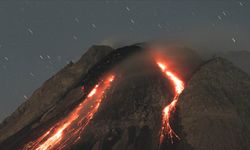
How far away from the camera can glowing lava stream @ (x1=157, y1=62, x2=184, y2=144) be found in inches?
2751

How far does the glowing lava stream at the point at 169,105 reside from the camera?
69875mm

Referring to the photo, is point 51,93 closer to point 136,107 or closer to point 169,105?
point 136,107

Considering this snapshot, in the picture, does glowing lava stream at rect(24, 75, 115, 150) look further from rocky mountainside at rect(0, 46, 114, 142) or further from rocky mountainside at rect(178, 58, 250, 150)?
rocky mountainside at rect(178, 58, 250, 150)

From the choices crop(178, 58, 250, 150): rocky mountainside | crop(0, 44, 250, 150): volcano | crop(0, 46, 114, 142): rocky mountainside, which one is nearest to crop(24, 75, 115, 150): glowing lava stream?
crop(0, 44, 250, 150): volcano

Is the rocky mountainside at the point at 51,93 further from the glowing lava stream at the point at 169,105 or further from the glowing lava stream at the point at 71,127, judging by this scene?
the glowing lava stream at the point at 169,105

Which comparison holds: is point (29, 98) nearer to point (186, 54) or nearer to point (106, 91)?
point (106, 91)

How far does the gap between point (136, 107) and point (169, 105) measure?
5803 millimetres

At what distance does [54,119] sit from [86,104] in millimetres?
6677

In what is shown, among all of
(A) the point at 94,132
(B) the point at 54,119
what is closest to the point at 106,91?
(B) the point at 54,119

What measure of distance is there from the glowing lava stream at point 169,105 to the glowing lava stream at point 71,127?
1315 centimetres

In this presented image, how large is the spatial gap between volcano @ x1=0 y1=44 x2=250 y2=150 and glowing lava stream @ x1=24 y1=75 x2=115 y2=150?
0.19 m

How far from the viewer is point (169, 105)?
7975 cm

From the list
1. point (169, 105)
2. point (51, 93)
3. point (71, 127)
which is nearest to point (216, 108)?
point (169, 105)

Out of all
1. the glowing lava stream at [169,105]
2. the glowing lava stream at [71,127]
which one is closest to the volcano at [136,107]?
the glowing lava stream at [169,105]
